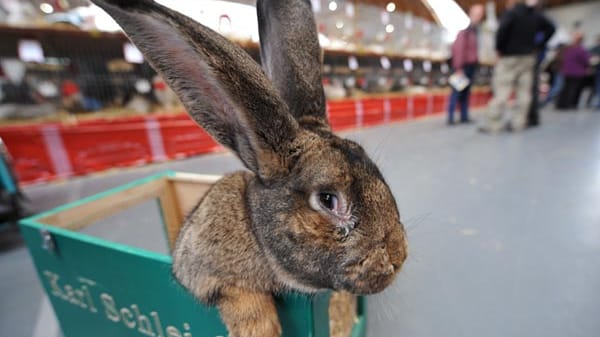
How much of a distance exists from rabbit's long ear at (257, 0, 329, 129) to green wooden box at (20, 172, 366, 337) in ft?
1.20

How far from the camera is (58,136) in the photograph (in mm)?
2256

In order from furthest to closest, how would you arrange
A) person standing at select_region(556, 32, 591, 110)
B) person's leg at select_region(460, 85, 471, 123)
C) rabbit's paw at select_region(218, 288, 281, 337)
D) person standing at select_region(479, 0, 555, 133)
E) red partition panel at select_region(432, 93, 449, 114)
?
red partition panel at select_region(432, 93, 449, 114) → person standing at select_region(556, 32, 591, 110) → person's leg at select_region(460, 85, 471, 123) → person standing at select_region(479, 0, 555, 133) → rabbit's paw at select_region(218, 288, 281, 337)

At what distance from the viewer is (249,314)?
497 millimetres

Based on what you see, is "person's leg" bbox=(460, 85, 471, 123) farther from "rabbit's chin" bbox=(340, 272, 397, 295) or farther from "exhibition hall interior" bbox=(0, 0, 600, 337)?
"rabbit's chin" bbox=(340, 272, 397, 295)

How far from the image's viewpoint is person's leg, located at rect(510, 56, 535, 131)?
3295 mm

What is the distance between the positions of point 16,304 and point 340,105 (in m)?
3.70

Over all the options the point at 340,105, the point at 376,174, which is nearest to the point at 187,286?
the point at 376,174

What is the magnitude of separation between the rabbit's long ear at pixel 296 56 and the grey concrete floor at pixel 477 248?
6.7 inches

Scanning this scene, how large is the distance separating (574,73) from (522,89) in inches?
146

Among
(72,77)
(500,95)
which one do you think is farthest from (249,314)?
(500,95)

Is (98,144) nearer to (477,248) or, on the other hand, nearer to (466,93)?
(477,248)

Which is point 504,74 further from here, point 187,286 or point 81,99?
point 81,99

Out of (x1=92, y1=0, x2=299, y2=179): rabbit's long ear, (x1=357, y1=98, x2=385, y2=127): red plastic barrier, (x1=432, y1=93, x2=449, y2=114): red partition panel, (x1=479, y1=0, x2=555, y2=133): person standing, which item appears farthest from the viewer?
(x1=432, y1=93, x2=449, y2=114): red partition panel

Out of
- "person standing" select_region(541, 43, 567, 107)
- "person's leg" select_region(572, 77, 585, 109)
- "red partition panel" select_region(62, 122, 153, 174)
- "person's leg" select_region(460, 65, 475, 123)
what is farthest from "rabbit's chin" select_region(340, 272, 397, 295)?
"person standing" select_region(541, 43, 567, 107)
